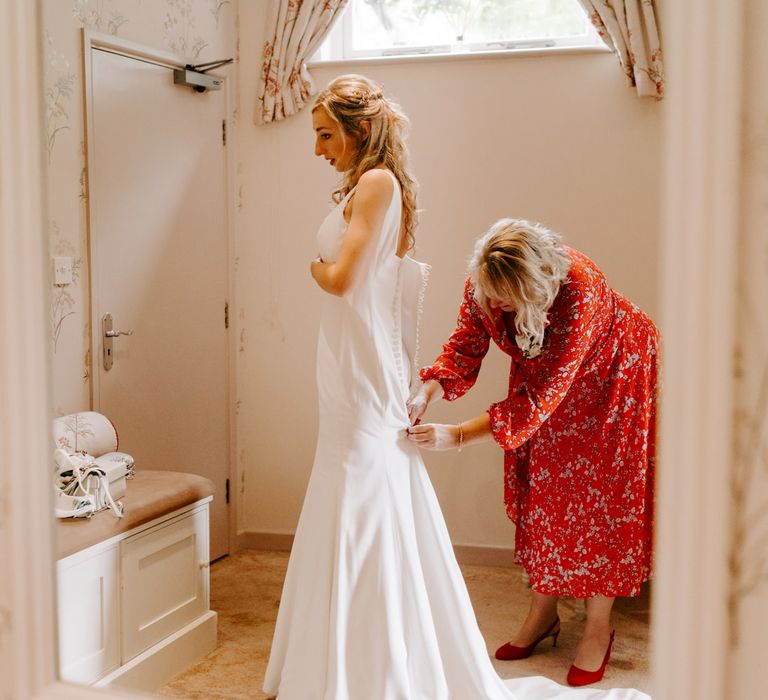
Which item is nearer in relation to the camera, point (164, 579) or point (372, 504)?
point (372, 504)

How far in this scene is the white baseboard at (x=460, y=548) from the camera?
1.57m

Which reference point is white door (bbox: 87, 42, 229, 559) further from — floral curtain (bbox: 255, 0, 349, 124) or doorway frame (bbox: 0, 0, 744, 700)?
doorway frame (bbox: 0, 0, 744, 700)

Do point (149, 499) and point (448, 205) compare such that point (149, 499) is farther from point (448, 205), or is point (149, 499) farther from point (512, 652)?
point (448, 205)

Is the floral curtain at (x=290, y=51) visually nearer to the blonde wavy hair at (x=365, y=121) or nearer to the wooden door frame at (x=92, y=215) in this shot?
the wooden door frame at (x=92, y=215)

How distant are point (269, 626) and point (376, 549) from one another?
32cm

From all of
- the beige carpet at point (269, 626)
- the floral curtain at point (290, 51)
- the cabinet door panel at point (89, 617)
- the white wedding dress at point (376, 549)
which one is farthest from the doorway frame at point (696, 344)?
the floral curtain at point (290, 51)

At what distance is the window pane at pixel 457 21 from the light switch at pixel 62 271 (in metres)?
0.89

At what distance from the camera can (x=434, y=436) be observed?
1.36m

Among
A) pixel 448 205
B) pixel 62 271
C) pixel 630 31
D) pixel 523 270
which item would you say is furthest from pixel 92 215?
pixel 630 31

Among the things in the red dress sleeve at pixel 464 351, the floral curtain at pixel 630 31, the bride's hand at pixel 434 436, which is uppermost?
the floral curtain at pixel 630 31

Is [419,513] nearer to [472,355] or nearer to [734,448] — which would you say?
[472,355]

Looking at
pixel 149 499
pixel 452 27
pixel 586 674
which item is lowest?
pixel 586 674

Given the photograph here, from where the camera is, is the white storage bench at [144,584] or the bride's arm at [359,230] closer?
the white storage bench at [144,584]

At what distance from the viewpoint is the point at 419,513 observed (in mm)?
1355
